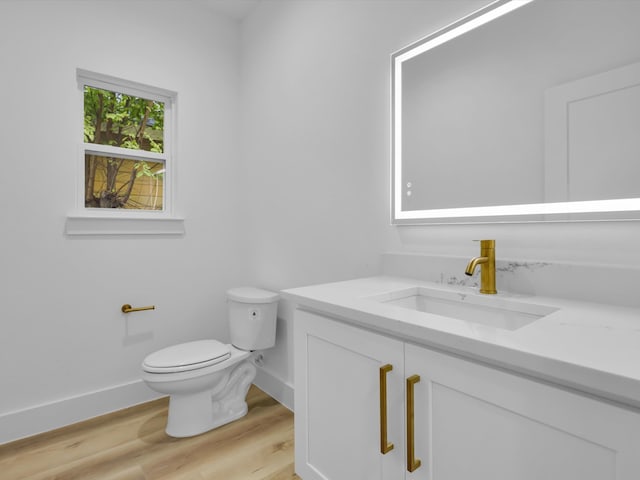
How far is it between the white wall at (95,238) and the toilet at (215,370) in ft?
1.37

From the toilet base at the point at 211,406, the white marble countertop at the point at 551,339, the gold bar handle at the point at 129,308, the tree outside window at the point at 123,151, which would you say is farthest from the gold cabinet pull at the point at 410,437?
the tree outside window at the point at 123,151

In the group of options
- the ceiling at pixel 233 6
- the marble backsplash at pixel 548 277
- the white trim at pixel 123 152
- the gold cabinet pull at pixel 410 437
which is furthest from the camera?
the ceiling at pixel 233 6

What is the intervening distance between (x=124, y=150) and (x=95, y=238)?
1.93 ft

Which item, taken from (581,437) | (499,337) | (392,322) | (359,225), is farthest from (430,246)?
(581,437)

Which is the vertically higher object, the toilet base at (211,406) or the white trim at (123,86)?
the white trim at (123,86)

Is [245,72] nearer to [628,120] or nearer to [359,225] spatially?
[359,225]

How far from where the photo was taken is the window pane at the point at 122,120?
6.98 ft

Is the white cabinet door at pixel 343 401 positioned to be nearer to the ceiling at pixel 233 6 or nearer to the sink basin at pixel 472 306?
the sink basin at pixel 472 306

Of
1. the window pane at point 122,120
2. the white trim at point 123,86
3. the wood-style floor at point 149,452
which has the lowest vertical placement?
the wood-style floor at point 149,452

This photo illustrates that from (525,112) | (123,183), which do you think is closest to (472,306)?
(525,112)

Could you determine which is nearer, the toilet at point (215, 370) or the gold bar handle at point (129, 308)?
the toilet at point (215, 370)

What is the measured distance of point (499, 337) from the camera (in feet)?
2.21

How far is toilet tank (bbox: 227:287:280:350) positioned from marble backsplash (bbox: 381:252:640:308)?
3.19 ft

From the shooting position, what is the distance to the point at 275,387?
2242 millimetres
